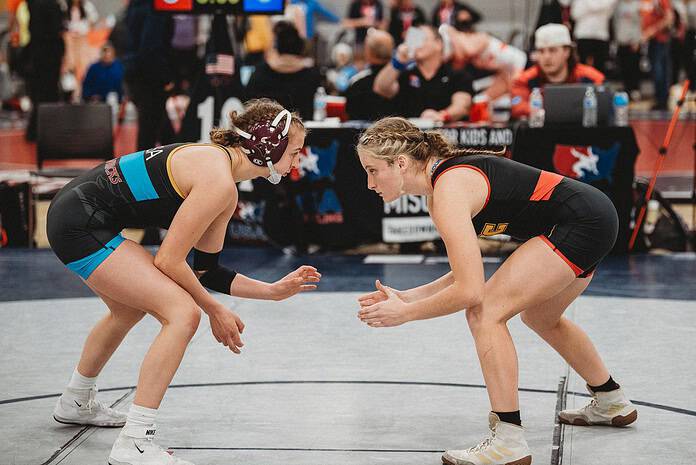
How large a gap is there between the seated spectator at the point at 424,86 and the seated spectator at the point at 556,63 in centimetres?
57

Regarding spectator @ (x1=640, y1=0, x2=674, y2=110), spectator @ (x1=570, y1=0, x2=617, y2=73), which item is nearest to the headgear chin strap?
spectator @ (x1=570, y1=0, x2=617, y2=73)

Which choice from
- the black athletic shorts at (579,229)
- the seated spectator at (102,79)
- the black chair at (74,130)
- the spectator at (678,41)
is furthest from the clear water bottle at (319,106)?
the spectator at (678,41)

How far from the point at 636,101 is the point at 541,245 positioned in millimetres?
13595

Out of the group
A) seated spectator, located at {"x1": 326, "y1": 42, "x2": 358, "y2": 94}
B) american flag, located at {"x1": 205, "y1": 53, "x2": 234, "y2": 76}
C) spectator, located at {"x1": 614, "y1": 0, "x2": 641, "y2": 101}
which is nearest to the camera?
american flag, located at {"x1": 205, "y1": 53, "x2": 234, "y2": 76}

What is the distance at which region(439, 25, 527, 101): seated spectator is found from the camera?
1079 cm

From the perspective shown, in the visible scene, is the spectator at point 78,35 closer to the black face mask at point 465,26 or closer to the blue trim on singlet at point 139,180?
the black face mask at point 465,26

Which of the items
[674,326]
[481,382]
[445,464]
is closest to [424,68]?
[674,326]

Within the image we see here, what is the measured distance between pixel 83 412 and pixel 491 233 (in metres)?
1.63

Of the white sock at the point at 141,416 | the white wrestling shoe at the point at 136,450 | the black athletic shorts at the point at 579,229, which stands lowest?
the white wrestling shoe at the point at 136,450

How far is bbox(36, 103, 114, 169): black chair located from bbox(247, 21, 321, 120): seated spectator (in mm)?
1249

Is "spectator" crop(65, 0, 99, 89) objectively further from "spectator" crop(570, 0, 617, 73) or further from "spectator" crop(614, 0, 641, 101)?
"spectator" crop(614, 0, 641, 101)

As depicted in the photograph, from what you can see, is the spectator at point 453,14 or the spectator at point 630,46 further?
the spectator at point 630,46

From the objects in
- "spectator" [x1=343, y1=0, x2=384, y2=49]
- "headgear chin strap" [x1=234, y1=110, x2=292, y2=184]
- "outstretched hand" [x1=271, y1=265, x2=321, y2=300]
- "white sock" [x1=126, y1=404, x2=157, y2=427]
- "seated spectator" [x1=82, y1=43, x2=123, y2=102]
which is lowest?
"seated spectator" [x1=82, y1=43, x2=123, y2=102]

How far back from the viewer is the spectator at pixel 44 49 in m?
11.9
